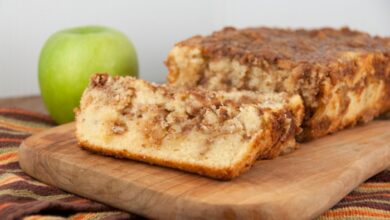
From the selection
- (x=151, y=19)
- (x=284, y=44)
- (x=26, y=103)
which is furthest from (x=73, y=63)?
(x=151, y=19)

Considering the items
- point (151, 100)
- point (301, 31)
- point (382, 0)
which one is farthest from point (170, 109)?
point (382, 0)

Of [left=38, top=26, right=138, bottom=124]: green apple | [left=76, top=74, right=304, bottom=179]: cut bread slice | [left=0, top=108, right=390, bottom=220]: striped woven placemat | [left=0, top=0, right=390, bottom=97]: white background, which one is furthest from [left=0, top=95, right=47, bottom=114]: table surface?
[left=76, top=74, right=304, bottom=179]: cut bread slice

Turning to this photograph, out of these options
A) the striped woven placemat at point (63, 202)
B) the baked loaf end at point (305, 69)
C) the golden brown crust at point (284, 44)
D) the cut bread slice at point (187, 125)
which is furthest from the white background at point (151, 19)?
the cut bread slice at point (187, 125)

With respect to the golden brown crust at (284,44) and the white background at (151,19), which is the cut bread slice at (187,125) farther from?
the white background at (151,19)

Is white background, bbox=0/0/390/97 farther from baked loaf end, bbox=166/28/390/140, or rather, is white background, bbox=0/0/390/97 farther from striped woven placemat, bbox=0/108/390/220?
striped woven placemat, bbox=0/108/390/220

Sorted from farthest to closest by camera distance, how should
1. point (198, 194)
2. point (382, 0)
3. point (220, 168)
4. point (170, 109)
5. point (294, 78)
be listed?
point (382, 0)
point (294, 78)
point (170, 109)
point (220, 168)
point (198, 194)

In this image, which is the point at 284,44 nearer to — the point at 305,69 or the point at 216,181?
the point at 305,69

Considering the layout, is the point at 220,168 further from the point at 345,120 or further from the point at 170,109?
the point at 345,120

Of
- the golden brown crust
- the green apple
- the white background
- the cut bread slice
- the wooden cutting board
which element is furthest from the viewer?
the white background
